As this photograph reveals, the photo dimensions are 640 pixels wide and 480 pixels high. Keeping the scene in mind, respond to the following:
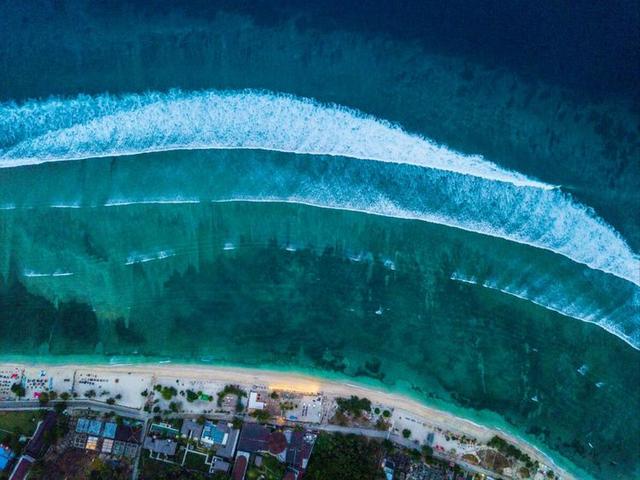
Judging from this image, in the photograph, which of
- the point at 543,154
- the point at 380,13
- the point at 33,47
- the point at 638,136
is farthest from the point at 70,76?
the point at 638,136

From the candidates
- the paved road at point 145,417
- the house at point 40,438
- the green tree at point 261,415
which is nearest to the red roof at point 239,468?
the green tree at point 261,415

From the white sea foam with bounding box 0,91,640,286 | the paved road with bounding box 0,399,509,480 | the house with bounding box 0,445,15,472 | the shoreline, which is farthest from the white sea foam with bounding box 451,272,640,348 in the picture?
the house with bounding box 0,445,15,472

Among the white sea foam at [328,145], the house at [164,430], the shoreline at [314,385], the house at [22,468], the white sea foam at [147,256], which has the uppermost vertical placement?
the white sea foam at [328,145]

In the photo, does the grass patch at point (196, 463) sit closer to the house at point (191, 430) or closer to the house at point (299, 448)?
the house at point (191, 430)

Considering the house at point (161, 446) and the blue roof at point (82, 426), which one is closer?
the house at point (161, 446)

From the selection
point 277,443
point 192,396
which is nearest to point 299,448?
point 277,443

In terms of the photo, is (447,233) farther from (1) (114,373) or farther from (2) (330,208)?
(1) (114,373)

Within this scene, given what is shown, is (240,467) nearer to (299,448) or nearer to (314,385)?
(299,448)
